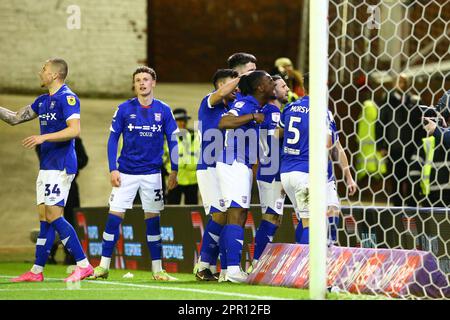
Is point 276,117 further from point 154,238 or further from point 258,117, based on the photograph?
point 154,238

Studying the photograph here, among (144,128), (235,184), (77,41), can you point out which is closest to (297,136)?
(235,184)

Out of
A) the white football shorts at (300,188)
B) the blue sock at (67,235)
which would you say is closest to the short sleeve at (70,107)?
the blue sock at (67,235)

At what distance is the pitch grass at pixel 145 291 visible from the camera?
6873mm

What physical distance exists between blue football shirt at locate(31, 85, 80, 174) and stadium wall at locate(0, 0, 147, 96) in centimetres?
951

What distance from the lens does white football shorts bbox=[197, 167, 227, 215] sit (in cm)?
884

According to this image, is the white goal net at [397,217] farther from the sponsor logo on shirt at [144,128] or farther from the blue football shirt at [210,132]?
the sponsor logo on shirt at [144,128]

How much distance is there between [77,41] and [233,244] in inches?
414

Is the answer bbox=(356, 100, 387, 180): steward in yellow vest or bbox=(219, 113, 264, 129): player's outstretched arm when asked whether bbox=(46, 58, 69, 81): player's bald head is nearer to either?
bbox=(219, 113, 264, 129): player's outstretched arm

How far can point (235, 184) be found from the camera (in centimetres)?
845

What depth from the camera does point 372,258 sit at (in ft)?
24.0

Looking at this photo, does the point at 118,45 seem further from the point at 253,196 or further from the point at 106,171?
the point at 253,196

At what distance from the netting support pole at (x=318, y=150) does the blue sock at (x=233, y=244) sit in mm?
1887

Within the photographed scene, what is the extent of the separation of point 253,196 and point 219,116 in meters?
2.77
